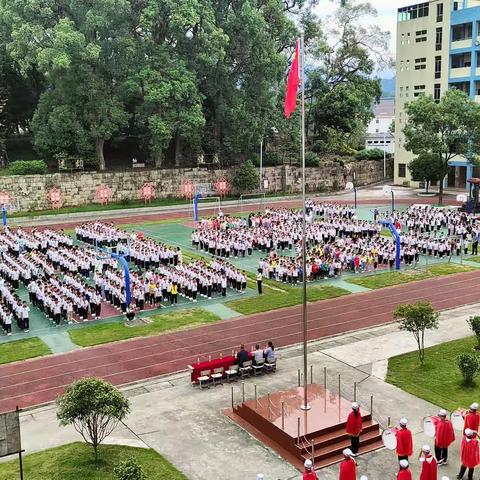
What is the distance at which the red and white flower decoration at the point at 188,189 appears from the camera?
46719mm

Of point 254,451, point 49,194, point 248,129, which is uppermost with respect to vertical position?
point 248,129

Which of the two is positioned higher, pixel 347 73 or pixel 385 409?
pixel 347 73

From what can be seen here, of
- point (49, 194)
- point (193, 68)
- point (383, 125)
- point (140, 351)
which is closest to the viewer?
point (140, 351)

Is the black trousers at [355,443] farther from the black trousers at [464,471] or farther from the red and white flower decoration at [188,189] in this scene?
the red and white flower decoration at [188,189]

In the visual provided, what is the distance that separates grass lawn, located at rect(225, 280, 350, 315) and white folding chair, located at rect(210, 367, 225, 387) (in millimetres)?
5583

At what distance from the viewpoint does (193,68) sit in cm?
4678

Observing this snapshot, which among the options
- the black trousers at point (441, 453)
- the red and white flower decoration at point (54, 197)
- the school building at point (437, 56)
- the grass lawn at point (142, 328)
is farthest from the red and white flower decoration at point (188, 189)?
the black trousers at point (441, 453)

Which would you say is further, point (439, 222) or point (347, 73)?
point (347, 73)

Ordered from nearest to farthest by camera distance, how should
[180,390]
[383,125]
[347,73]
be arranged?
A: [180,390] → [347,73] → [383,125]

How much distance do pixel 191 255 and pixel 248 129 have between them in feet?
70.9

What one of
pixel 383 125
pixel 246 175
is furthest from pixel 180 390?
pixel 383 125

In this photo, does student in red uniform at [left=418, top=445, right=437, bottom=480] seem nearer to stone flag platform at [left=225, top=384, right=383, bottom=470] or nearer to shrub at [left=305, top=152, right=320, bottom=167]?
stone flag platform at [left=225, top=384, right=383, bottom=470]

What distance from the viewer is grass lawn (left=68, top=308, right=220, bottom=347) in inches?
701

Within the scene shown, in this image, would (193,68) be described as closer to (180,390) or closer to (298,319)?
(298,319)
